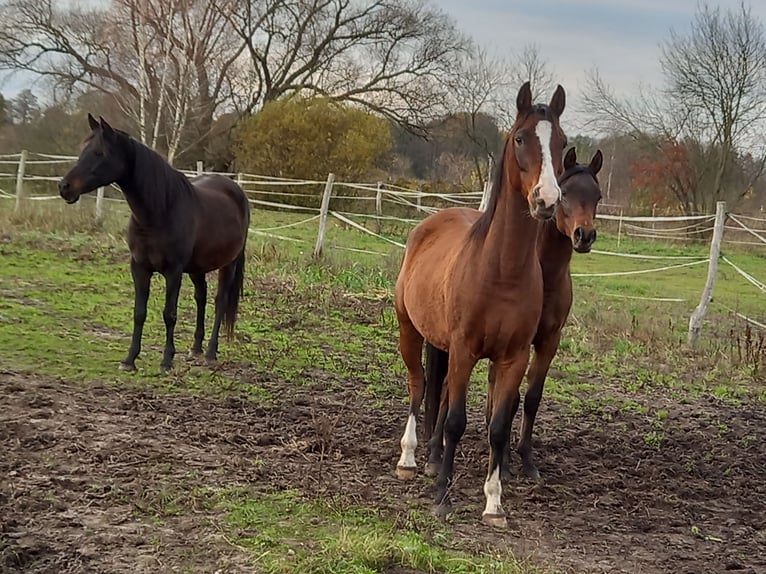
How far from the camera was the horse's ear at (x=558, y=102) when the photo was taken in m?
3.48

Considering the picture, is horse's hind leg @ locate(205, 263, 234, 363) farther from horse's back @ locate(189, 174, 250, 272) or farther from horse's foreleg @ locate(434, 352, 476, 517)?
horse's foreleg @ locate(434, 352, 476, 517)

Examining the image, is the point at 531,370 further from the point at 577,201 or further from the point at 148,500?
the point at 148,500

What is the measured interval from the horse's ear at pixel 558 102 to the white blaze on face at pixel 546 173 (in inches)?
10.3

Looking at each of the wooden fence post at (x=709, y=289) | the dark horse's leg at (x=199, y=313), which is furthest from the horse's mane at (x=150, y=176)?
the wooden fence post at (x=709, y=289)

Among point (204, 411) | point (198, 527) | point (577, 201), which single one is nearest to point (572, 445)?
point (577, 201)

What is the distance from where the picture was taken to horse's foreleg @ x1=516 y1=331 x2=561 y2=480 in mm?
→ 4270

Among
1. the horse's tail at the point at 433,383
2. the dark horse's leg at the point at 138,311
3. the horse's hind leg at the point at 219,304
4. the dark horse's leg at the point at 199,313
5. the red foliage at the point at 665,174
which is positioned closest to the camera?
the horse's tail at the point at 433,383

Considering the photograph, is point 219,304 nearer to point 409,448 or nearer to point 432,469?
point 409,448

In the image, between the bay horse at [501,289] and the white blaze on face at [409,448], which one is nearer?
the bay horse at [501,289]

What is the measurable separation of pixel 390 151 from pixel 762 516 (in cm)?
2200

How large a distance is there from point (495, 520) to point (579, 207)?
1.78 meters

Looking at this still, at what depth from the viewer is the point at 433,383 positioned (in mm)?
4449

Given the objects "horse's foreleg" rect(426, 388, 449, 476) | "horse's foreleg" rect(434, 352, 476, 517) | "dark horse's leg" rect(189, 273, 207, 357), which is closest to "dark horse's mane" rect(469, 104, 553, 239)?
"horse's foreleg" rect(434, 352, 476, 517)

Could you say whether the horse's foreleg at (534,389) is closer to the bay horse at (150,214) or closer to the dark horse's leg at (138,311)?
the bay horse at (150,214)
